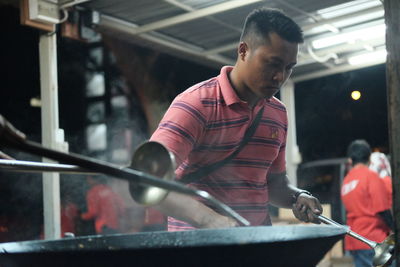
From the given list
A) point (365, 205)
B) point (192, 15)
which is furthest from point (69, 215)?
point (365, 205)

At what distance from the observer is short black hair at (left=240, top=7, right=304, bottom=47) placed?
2855 mm

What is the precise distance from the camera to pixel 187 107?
271 centimetres

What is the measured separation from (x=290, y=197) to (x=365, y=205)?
3.69 metres

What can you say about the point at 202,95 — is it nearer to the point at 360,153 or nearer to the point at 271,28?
the point at 271,28

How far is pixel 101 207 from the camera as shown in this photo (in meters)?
9.34

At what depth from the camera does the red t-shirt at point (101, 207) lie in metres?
9.27

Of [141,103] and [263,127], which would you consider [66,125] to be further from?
[263,127]

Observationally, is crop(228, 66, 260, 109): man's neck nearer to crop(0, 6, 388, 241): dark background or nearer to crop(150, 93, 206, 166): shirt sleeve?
crop(150, 93, 206, 166): shirt sleeve

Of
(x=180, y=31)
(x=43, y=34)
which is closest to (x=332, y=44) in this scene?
(x=180, y=31)

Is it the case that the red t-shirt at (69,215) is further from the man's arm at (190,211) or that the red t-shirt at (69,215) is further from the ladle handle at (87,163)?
the ladle handle at (87,163)

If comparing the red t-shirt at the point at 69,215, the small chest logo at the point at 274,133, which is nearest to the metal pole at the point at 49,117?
the red t-shirt at the point at 69,215

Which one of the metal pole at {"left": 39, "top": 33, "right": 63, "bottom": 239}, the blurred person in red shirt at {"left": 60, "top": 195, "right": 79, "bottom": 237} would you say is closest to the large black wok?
the metal pole at {"left": 39, "top": 33, "right": 63, "bottom": 239}

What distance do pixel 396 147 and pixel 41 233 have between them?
23.6 ft

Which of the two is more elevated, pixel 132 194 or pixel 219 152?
pixel 219 152
